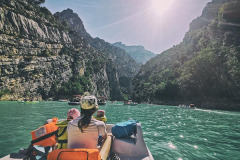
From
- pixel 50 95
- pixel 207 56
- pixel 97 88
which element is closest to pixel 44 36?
pixel 50 95

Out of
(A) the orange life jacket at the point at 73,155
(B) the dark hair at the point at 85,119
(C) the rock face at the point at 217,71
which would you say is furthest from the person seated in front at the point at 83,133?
(C) the rock face at the point at 217,71

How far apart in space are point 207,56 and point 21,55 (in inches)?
3489

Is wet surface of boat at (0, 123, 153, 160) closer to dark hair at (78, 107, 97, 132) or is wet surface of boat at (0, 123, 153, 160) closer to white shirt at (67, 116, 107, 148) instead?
white shirt at (67, 116, 107, 148)

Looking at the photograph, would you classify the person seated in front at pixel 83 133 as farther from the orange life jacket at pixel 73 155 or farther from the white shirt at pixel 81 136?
the orange life jacket at pixel 73 155

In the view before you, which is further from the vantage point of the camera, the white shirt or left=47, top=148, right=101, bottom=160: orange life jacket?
the white shirt

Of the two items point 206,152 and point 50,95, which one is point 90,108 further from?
point 50,95

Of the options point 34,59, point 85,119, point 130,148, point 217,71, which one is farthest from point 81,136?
point 34,59

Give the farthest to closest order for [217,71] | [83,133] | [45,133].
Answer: [217,71]
[45,133]
[83,133]

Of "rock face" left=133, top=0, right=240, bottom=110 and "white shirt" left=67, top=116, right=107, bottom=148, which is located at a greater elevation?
"rock face" left=133, top=0, right=240, bottom=110

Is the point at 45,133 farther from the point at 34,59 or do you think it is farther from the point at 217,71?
the point at 34,59

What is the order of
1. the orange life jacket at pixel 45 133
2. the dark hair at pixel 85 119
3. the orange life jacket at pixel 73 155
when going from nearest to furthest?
1. the orange life jacket at pixel 73 155
2. the dark hair at pixel 85 119
3. the orange life jacket at pixel 45 133

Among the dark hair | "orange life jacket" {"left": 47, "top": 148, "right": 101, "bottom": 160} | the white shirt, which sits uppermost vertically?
the dark hair

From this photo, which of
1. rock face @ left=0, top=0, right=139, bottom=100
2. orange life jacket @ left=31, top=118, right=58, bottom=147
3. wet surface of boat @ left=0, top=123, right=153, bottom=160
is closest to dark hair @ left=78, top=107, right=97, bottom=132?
orange life jacket @ left=31, top=118, right=58, bottom=147

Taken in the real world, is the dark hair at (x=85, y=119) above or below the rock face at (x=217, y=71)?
below
